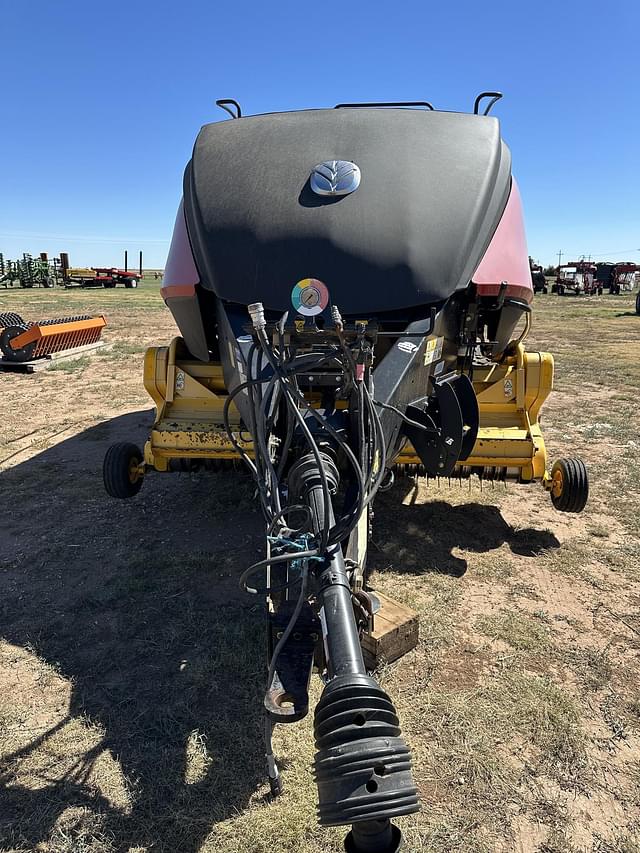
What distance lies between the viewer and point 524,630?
10.7 ft

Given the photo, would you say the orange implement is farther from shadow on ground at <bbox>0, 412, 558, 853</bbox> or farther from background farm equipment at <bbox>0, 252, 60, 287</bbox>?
background farm equipment at <bbox>0, 252, 60, 287</bbox>

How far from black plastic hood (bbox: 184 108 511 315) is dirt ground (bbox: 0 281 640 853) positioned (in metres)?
1.68

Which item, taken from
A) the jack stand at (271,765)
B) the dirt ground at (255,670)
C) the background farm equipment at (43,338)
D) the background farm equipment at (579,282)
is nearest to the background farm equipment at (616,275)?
the background farm equipment at (579,282)

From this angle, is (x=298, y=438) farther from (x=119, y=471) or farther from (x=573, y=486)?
(x=573, y=486)

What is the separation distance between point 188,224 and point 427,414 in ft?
5.69

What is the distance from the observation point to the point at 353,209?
3102 millimetres

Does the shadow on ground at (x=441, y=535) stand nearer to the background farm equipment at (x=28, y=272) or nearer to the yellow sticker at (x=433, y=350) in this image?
the yellow sticker at (x=433, y=350)

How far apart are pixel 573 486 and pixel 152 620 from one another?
8.69 feet

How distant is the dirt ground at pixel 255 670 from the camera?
85.4 inches

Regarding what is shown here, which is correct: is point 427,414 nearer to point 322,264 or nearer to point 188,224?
point 322,264

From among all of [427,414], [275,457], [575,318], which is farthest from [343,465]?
[575,318]

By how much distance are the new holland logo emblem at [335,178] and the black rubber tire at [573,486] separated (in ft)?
7.30

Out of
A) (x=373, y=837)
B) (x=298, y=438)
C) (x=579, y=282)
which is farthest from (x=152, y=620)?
(x=579, y=282)

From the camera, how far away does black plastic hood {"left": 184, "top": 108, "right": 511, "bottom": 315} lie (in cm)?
305
